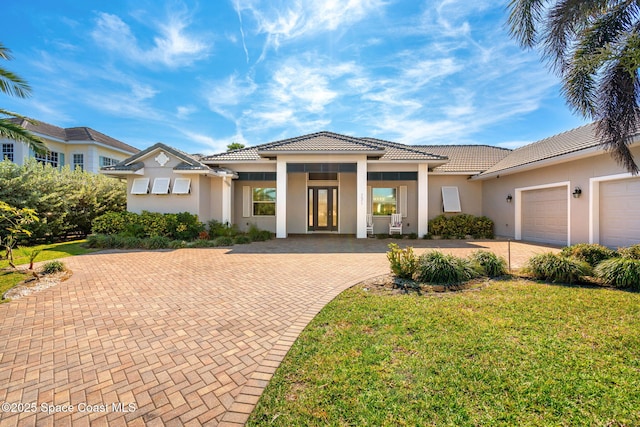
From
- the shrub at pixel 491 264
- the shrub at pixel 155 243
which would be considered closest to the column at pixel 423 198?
the shrub at pixel 491 264

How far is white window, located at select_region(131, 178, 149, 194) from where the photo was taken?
1326cm

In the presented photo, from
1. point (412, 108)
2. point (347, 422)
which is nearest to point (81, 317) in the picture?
point (347, 422)

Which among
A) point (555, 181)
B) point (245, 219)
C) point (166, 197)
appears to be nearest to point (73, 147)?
point (166, 197)

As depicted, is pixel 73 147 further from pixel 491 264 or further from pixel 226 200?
pixel 491 264

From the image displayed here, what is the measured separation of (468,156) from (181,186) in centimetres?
1825

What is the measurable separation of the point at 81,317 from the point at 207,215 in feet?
34.3

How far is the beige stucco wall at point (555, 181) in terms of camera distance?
32.1 ft

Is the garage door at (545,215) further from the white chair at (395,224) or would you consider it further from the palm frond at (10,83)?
the palm frond at (10,83)

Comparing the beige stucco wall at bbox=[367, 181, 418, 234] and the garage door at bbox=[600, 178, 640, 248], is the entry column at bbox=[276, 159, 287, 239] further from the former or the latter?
the garage door at bbox=[600, 178, 640, 248]

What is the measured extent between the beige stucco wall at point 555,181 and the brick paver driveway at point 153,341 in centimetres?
938

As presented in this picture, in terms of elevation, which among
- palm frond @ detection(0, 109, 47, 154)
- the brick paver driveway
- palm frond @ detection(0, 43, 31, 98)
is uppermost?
palm frond @ detection(0, 43, 31, 98)

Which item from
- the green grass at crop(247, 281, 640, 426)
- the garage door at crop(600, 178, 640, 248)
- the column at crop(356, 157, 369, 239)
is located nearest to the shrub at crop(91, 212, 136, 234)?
the column at crop(356, 157, 369, 239)

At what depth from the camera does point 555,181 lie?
11602 millimetres

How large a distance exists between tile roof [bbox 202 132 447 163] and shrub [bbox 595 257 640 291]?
8714mm
